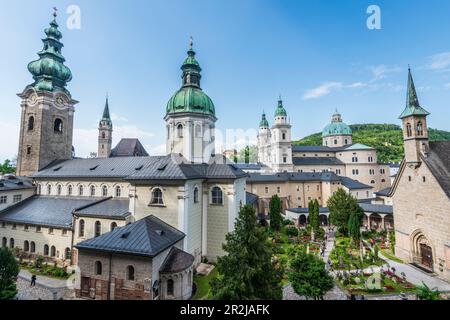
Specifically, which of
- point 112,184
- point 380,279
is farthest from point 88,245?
point 380,279

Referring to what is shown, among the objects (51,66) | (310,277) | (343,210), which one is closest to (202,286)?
(310,277)

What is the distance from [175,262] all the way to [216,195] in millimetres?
7820

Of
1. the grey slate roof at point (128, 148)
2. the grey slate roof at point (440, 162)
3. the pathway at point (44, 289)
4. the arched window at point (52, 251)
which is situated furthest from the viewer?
the grey slate roof at point (128, 148)

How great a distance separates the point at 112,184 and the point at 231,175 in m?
13.4

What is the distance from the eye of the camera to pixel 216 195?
21.1 m

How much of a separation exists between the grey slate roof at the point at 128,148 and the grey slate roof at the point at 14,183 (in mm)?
19579

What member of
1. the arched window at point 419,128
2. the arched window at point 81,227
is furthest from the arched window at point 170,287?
the arched window at point 419,128

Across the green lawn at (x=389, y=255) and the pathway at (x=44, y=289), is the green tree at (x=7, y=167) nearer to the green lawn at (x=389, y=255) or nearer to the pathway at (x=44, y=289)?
the pathway at (x=44, y=289)

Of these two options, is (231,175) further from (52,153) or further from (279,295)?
(52,153)

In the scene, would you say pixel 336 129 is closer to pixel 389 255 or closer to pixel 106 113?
pixel 389 255

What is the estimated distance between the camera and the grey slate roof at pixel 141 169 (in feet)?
61.6

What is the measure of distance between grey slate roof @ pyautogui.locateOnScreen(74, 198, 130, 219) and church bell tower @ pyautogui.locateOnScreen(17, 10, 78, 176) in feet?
43.8

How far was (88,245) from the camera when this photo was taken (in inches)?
571

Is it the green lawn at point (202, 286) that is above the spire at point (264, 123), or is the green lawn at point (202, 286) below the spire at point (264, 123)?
below
